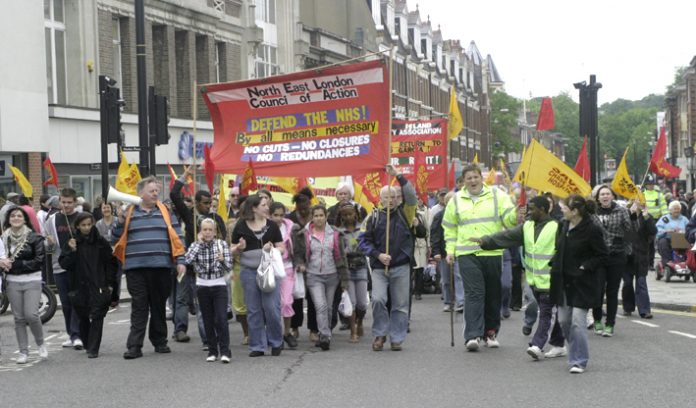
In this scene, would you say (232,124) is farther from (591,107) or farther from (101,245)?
(591,107)

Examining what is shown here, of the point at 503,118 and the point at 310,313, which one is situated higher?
the point at 503,118

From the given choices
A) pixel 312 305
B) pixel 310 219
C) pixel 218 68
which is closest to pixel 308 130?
pixel 310 219

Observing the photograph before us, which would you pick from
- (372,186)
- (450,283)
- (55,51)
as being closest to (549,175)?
(450,283)

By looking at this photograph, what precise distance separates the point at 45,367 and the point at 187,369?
57.4 inches

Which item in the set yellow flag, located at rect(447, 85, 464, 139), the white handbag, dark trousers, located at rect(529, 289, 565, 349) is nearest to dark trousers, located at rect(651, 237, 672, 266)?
yellow flag, located at rect(447, 85, 464, 139)

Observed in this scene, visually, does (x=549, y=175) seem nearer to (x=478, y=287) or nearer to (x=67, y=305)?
(x=478, y=287)

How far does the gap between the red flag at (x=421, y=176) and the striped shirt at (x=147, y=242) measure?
9.77 m

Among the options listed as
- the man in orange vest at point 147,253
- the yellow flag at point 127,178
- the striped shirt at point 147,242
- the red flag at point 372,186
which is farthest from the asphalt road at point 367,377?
the red flag at point 372,186

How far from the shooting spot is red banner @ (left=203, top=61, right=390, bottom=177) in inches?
511

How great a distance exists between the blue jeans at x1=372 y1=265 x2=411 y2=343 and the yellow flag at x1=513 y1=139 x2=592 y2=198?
9.83 feet

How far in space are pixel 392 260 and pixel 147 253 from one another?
2.48m

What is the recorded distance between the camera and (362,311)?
13.4m

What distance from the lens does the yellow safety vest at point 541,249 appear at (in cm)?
1190

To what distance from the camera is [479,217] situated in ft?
39.7
